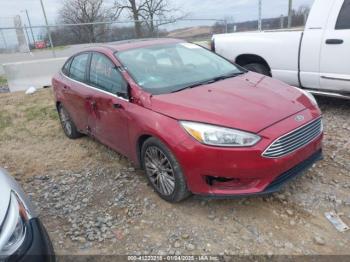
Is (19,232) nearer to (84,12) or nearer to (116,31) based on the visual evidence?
(116,31)

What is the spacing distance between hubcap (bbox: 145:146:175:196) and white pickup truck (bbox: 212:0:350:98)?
3179mm

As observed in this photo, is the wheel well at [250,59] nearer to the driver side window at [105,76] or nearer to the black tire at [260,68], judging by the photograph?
the black tire at [260,68]

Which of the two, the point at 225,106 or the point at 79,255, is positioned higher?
the point at 225,106

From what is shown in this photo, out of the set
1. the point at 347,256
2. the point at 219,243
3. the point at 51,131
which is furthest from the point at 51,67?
the point at 347,256

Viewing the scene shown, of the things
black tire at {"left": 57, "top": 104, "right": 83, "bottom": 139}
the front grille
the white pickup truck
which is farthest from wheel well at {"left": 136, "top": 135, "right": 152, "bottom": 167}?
the white pickup truck

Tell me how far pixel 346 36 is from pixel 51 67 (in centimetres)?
801

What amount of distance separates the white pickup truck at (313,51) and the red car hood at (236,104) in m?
1.73

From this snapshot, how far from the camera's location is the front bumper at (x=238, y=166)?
278cm

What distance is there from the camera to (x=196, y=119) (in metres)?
2.93

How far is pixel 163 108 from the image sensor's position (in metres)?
→ 3.16

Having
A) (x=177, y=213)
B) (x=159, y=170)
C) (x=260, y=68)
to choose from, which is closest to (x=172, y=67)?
(x=159, y=170)

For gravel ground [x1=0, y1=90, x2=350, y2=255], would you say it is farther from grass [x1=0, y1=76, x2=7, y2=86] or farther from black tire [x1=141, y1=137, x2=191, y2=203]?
grass [x1=0, y1=76, x2=7, y2=86]

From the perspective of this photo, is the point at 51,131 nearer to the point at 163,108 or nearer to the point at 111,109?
the point at 111,109

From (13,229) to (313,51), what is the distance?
15.6 ft
